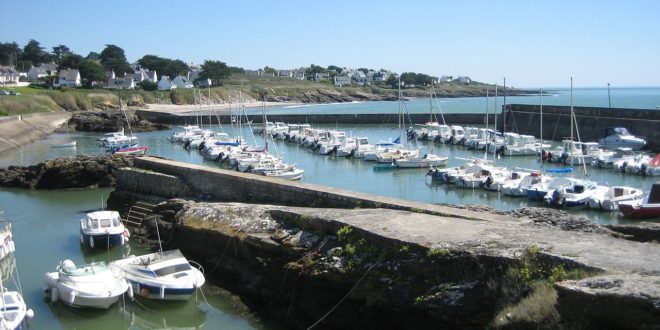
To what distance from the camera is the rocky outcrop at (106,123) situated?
2872 inches

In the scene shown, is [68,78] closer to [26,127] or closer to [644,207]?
[26,127]

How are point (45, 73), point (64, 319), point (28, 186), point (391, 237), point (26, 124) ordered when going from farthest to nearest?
1. point (45, 73)
2. point (26, 124)
3. point (28, 186)
4. point (64, 319)
5. point (391, 237)

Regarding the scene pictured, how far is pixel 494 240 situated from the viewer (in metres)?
11.0

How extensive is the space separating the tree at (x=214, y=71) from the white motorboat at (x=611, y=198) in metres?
131

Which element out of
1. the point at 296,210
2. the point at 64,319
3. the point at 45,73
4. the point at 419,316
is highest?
the point at 45,73

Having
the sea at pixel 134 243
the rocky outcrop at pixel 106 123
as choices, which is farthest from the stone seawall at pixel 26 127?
the rocky outcrop at pixel 106 123

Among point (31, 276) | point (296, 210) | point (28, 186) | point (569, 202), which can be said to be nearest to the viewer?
point (296, 210)

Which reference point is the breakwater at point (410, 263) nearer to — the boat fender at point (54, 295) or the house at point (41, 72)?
the boat fender at point (54, 295)

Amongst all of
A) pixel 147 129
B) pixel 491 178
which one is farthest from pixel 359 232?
pixel 147 129

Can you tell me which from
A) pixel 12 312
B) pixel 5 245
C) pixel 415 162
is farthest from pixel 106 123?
pixel 12 312

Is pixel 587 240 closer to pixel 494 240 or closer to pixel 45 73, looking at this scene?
pixel 494 240

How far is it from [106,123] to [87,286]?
63.1 m

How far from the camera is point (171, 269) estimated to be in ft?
49.3

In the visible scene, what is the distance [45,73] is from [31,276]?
135 metres
